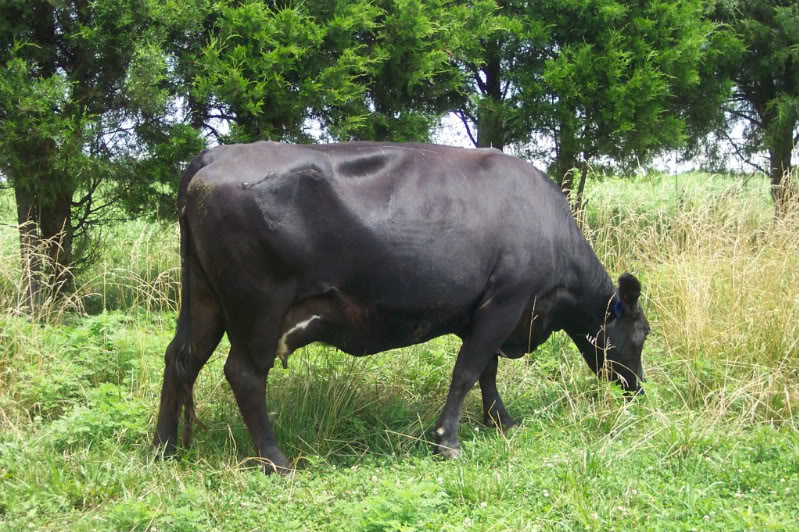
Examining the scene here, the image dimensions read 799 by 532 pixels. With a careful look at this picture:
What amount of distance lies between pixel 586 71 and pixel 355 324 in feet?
19.3

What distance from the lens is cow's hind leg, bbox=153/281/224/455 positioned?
15.8 feet

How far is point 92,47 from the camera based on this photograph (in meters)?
7.13

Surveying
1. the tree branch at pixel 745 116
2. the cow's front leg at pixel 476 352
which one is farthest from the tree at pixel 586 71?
the cow's front leg at pixel 476 352

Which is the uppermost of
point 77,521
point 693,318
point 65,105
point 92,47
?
point 92,47

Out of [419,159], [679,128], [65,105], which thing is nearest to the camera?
[419,159]

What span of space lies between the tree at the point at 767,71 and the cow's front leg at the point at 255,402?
838 centimetres

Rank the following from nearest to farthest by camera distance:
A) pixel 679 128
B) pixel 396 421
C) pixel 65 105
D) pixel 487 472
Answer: pixel 487 472 → pixel 396 421 → pixel 65 105 → pixel 679 128

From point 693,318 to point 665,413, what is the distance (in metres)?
1.00

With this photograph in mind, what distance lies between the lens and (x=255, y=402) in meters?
4.66

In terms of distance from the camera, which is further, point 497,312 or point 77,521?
point 497,312

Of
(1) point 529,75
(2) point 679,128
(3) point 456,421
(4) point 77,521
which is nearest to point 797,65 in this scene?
(2) point 679,128

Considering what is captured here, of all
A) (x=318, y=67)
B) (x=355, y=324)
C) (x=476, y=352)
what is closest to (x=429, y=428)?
(x=476, y=352)

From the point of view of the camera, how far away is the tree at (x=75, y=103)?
675 centimetres

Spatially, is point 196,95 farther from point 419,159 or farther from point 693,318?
point 693,318
